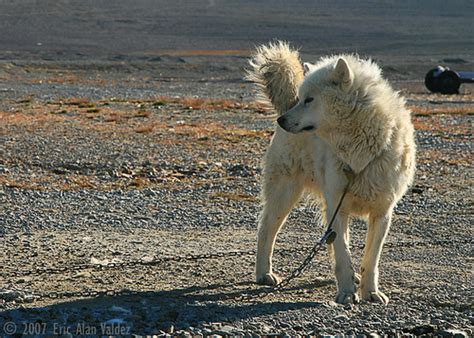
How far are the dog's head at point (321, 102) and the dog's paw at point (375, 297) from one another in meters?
1.34

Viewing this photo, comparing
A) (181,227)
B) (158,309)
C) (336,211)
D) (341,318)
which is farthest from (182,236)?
(341,318)

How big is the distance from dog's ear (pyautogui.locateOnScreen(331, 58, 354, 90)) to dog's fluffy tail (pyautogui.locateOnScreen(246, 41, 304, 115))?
1092 millimetres

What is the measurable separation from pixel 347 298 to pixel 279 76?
2313mm

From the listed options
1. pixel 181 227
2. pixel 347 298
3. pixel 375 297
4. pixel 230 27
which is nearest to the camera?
pixel 347 298

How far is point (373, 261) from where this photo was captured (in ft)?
27.6

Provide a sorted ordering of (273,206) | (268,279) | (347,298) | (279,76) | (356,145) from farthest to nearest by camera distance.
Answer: (279,76)
(273,206)
(268,279)
(356,145)
(347,298)

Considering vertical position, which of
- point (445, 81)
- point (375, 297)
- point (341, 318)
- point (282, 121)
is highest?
point (282, 121)

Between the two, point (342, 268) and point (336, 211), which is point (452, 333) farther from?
point (336, 211)

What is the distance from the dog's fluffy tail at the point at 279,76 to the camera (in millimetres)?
9617

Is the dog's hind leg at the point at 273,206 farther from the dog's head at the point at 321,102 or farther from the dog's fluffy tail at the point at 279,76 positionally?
the dog's head at the point at 321,102

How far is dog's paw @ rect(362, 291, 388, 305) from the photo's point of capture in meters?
8.25

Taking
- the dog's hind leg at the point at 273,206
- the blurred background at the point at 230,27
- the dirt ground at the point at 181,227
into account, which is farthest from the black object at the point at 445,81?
the blurred background at the point at 230,27

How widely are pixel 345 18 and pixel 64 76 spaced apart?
198ft

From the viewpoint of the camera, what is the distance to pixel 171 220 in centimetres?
1223
